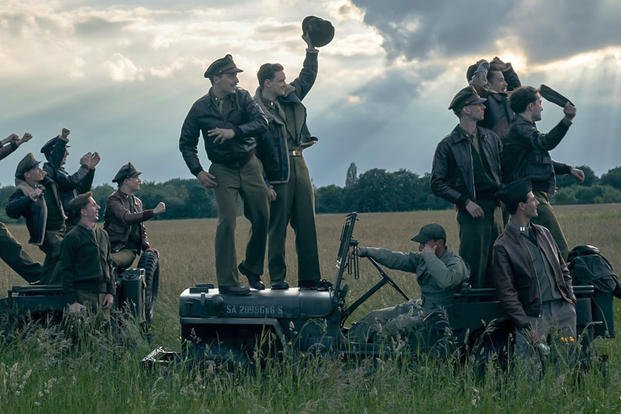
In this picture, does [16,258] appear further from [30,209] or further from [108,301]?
[108,301]

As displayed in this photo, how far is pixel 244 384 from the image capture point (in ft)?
20.6

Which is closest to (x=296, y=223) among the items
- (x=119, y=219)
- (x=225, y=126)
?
(x=225, y=126)

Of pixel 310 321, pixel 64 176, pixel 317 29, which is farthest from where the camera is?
pixel 64 176

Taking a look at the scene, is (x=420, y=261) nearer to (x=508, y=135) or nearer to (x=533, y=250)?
(x=533, y=250)

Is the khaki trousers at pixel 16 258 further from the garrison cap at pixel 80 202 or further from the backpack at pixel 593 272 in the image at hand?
the backpack at pixel 593 272

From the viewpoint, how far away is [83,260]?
8133 mm

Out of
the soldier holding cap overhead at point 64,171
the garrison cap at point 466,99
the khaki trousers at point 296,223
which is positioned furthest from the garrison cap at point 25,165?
the garrison cap at point 466,99

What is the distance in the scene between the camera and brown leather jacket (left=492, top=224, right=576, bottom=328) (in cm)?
658

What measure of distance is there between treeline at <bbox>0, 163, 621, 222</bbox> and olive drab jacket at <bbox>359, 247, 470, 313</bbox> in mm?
62637

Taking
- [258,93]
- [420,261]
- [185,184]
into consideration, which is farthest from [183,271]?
[185,184]

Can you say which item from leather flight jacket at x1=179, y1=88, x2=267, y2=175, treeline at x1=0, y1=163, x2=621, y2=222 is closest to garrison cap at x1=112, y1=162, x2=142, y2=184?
leather flight jacket at x1=179, y1=88, x2=267, y2=175

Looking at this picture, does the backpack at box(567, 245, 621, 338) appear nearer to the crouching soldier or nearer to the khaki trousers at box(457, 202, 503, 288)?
the khaki trousers at box(457, 202, 503, 288)

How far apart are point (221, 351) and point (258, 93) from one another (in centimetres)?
259

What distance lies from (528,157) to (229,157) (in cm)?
281
